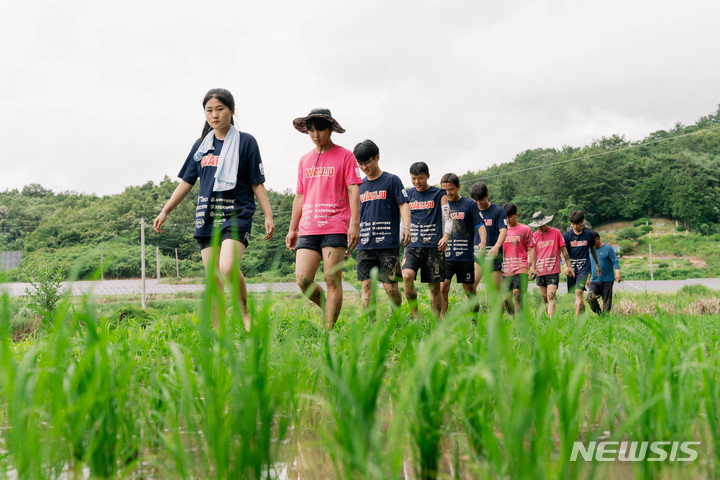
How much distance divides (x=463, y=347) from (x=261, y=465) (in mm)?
942

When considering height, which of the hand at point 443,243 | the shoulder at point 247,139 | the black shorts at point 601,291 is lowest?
the black shorts at point 601,291

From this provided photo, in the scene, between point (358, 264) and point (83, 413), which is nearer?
point (83, 413)

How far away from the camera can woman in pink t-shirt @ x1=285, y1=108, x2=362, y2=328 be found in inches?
174

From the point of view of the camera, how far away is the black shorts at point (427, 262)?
5.98 metres

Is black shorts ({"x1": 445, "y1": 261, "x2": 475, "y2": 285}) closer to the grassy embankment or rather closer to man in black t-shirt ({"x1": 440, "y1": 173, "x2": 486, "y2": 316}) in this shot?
man in black t-shirt ({"x1": 440, "y1": 173, "x2": 486, "y2": 316})

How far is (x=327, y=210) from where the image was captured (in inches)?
Result: 179

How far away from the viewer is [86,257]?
1409 millimetres

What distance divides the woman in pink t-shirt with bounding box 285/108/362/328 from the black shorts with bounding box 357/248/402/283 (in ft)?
2.67

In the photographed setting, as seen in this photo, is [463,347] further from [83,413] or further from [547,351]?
[83,413]

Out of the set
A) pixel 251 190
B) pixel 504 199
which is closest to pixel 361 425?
pixel 251 190

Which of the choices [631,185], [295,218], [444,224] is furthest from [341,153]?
[631,185]

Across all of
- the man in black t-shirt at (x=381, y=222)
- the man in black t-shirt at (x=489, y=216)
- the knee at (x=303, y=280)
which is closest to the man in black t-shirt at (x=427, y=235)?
the man in black t-shirt at (x=381, y=222)

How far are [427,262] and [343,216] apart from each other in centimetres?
176

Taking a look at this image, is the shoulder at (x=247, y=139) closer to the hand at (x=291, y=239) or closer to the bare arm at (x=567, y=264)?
the hand at (x=291, y=239)
